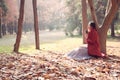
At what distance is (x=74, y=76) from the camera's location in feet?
26.7

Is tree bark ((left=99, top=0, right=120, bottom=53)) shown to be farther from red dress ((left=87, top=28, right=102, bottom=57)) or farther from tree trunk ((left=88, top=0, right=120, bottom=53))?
red dress ((left=87, top=28, right=102, bottom=57))

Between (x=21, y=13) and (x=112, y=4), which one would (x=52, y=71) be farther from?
(x=21, y=13)

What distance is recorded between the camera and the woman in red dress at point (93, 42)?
13.7 m

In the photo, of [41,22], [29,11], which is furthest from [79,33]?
[41,22]

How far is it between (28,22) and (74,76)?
67.4m

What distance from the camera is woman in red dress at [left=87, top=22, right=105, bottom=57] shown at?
13664mm

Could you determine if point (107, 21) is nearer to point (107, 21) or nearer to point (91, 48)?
point (107, 21)

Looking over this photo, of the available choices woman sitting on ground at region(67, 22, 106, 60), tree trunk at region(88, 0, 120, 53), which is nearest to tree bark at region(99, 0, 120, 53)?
Answer: tree trunk at region(88, 0, 120, 53)

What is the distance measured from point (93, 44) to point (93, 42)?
9cm

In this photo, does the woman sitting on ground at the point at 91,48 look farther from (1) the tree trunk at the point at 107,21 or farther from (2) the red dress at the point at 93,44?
(1) the tree trunk at the point at 107,21

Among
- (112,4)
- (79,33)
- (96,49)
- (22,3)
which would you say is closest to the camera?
(96,49)

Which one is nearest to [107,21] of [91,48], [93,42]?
[93,42]

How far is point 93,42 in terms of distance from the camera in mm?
13750

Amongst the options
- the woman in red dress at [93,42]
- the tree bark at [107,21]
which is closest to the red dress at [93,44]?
the woman in red dress at [93,42]
